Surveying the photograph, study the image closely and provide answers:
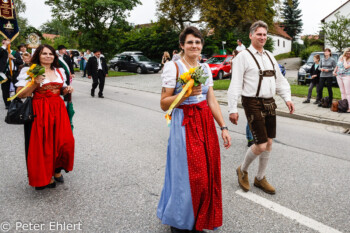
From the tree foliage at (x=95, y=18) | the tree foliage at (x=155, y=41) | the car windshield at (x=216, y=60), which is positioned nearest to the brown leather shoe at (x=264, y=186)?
the car windshield at (x=216, y=60)

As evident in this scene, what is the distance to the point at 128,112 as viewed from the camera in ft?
27.7

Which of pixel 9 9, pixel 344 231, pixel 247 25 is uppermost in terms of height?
pixel 247 25

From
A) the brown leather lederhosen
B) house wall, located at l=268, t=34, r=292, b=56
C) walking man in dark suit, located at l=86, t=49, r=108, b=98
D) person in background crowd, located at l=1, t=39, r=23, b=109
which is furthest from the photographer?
house wall, located at l=268, t=34, r=292, b=56

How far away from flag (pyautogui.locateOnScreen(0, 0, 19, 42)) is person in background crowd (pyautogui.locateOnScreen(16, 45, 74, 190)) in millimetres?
5268

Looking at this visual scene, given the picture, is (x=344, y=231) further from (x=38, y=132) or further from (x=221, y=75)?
(x=221, y=75)

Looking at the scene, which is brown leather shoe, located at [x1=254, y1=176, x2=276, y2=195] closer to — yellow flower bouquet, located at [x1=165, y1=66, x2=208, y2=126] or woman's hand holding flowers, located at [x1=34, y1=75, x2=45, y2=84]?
yellow flower bouquet, located at [x1=165, y1=66, x2=208, y2=126]

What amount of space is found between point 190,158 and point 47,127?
6.43 feet

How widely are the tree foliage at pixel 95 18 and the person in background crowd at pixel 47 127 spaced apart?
2208 centimetres

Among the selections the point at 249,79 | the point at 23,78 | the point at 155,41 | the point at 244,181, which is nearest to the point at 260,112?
the point at 249,79

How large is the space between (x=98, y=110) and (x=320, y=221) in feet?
23.4

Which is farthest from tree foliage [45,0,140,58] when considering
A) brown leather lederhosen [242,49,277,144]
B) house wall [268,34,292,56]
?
house wall [268,34,292,56]

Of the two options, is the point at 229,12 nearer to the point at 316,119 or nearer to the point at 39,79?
the point at 316,119

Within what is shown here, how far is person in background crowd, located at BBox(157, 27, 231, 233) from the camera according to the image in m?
2.43

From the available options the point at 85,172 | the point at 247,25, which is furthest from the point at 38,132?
the point at 247,25
